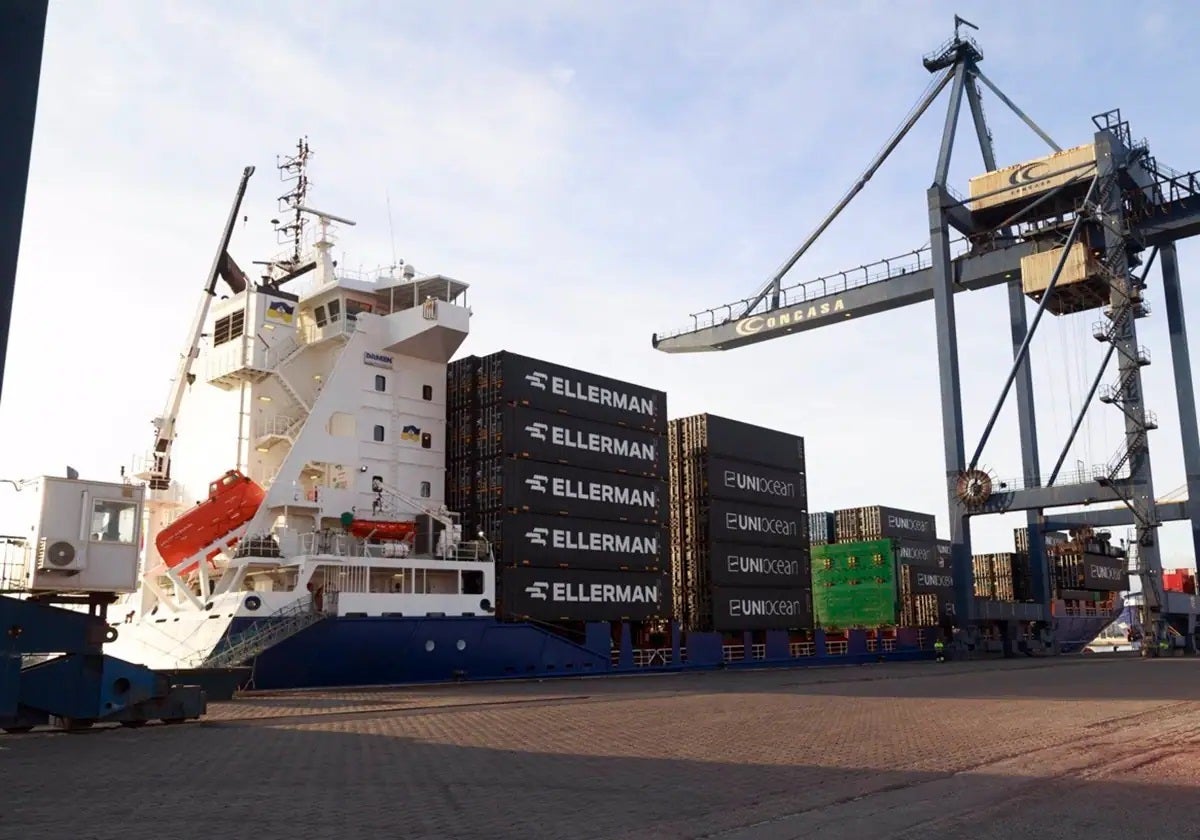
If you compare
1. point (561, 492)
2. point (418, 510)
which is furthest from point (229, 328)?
point (561, 492)

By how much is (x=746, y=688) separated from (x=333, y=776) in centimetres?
Answer: 1425

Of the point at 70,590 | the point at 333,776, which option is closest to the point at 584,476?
the point at 70,590

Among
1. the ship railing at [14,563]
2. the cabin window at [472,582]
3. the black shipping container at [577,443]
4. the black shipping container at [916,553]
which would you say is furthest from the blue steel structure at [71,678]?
the black shipping container at [916,553]

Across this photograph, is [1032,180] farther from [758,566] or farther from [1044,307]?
[758,566]

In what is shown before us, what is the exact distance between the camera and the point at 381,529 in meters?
25.8

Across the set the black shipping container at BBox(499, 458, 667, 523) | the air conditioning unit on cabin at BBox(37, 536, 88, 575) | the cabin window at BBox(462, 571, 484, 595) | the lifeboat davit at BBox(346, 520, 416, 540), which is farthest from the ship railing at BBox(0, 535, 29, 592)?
the black shipping container at BBox(499, 458, 667, 523)

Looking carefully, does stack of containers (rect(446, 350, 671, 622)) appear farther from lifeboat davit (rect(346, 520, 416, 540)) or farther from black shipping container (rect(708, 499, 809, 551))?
black shipping container (rect(708, 499, 809, 551))

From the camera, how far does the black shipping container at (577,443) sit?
93.0 ft

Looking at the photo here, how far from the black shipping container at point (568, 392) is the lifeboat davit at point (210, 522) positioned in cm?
729

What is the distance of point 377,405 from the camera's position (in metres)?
27.9

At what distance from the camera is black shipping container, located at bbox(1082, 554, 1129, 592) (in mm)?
51125

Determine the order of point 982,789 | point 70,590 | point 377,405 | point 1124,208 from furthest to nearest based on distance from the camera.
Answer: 1. point 1124,208
2. point 377,405
3. point 70,590
4. point 982,789

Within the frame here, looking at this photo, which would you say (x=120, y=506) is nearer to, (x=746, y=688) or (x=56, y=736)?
(x=56, y=736)

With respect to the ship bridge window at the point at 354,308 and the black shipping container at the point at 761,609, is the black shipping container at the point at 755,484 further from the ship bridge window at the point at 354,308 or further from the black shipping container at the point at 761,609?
the ship bridge window at the point at 354,308
